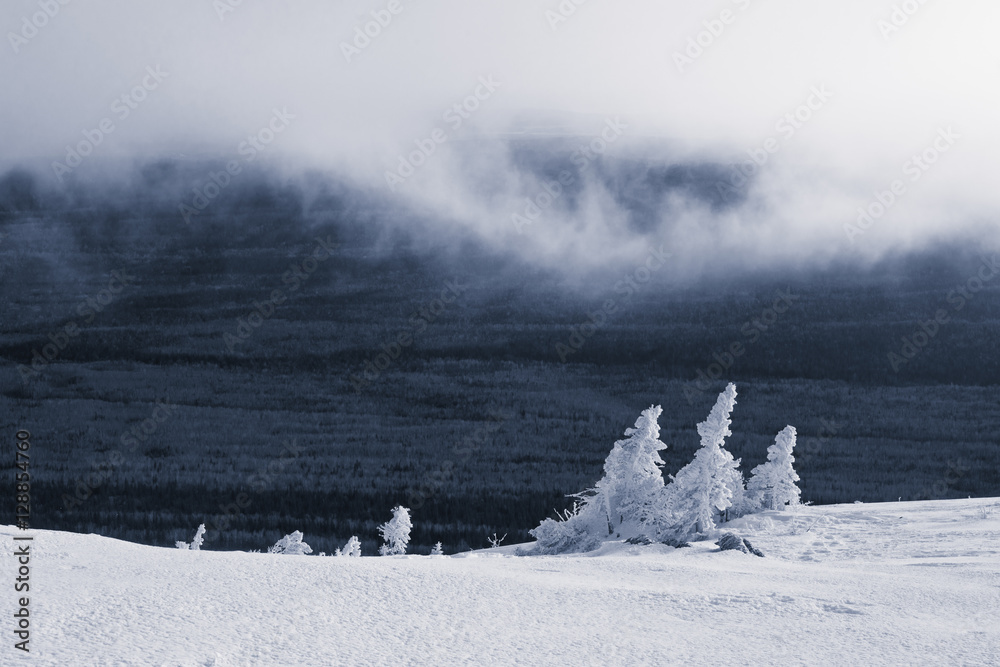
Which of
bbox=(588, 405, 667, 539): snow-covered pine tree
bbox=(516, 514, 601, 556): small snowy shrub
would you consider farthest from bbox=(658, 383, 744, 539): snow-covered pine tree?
bbox=(516, 514, 601, 556): small snowy shrub

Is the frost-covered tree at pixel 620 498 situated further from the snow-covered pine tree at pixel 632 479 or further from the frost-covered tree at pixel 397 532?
the frost-covered tree at pixel 397 532

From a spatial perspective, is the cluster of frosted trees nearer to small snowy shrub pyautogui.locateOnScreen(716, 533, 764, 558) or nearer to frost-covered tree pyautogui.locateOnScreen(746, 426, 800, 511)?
frost-covered tree pyautogui.locateOnScreen(746, 426, 800, 511)

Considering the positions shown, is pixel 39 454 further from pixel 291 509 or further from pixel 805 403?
pixel 805 403

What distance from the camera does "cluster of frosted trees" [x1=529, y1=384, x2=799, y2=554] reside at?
17.9 m

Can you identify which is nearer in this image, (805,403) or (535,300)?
(805,403)

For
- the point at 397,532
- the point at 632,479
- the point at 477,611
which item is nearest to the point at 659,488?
the point at 632,479

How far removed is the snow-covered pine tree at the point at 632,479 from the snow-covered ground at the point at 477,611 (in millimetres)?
7096

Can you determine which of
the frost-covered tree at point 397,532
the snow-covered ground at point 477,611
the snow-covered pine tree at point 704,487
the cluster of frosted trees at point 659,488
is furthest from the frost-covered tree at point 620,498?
the frost-covered tree at point 397,532

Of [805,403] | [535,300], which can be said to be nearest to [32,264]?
[535,300]

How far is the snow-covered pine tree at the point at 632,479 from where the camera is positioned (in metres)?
19.7

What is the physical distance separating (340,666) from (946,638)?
5455mm

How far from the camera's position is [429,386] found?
103625 millimetres

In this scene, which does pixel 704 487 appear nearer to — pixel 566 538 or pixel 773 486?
pixel 773 486

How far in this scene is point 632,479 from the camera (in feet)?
65.3
